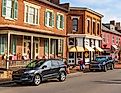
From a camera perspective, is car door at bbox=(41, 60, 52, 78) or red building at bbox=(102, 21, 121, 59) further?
red building at bbox=(102, 21, 121, 59)

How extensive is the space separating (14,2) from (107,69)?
14919 mm

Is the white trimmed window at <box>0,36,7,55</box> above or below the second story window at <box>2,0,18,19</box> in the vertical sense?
below

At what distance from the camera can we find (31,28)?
107ft

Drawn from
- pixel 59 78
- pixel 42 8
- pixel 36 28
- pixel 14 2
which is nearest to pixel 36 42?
pixel 36 28

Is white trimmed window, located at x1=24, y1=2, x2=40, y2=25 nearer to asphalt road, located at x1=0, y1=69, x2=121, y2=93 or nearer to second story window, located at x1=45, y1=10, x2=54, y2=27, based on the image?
second story window, located at x1=45, y1=10, x2=54, y2=27

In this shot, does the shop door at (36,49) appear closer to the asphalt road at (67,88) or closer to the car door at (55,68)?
the car door at (55,68)

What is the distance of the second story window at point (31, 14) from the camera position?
32.1 metres

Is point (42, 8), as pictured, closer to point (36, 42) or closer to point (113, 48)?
point (36, 42)

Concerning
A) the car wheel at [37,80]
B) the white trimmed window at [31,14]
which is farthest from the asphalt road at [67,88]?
the white trimmed window at [31,14]

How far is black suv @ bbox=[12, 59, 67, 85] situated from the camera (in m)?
19.6

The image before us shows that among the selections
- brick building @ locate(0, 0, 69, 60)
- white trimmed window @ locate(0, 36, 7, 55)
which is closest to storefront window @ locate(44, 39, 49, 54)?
brick building @ locate(0, 0, 69, 60)

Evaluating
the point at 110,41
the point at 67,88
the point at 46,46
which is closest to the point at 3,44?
the point at 46,46

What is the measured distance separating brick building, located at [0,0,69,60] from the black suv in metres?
5.81

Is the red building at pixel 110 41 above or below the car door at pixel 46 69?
above
